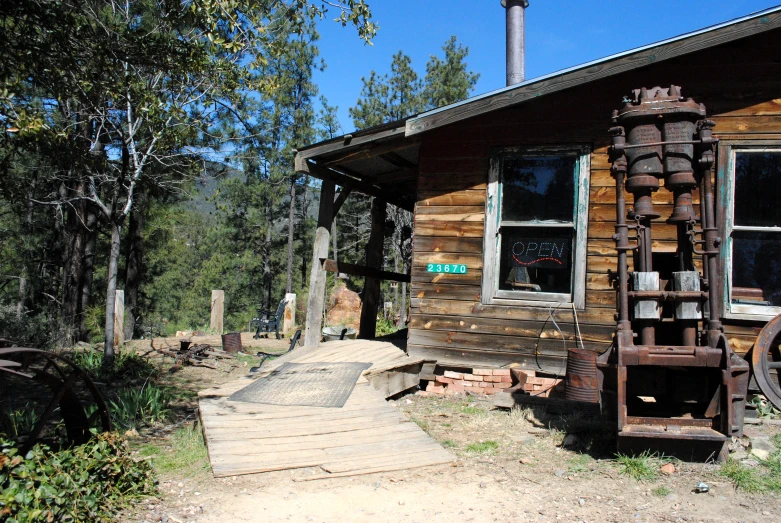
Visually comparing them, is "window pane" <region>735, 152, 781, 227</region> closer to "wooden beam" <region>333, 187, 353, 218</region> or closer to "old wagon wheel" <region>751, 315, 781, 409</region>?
"old wagon wheel" <region>751, 315, 781, 409</region>

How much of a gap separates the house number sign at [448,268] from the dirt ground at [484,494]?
8.41 ft

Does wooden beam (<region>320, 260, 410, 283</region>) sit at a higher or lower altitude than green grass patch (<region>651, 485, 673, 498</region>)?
higher

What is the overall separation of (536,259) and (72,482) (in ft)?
16.4

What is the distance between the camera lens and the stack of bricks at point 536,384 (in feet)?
20.6

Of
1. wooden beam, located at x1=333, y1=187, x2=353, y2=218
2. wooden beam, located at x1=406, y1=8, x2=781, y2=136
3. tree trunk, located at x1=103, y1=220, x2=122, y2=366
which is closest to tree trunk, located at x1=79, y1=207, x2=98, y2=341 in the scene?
tree trunk, located at x1=103, y1=220, x2=122, y2=366

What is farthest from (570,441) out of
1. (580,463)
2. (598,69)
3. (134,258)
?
(134,258)

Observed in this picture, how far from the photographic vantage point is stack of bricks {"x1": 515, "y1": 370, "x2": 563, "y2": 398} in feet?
20.6

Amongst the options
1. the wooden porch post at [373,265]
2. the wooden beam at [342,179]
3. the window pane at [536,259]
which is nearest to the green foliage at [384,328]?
the wooden porch post at [373,265]

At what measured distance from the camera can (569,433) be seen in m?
4.86

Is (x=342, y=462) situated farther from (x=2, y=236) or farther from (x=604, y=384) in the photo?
(x=2, y=236)

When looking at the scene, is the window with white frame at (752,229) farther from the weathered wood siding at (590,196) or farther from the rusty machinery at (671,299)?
the rusty machinery at (671,299)

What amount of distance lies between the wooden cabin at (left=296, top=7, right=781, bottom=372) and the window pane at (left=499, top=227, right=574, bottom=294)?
0.05 ft

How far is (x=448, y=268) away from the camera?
693 centimetres

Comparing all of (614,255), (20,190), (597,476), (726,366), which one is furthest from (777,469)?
(20,190)
